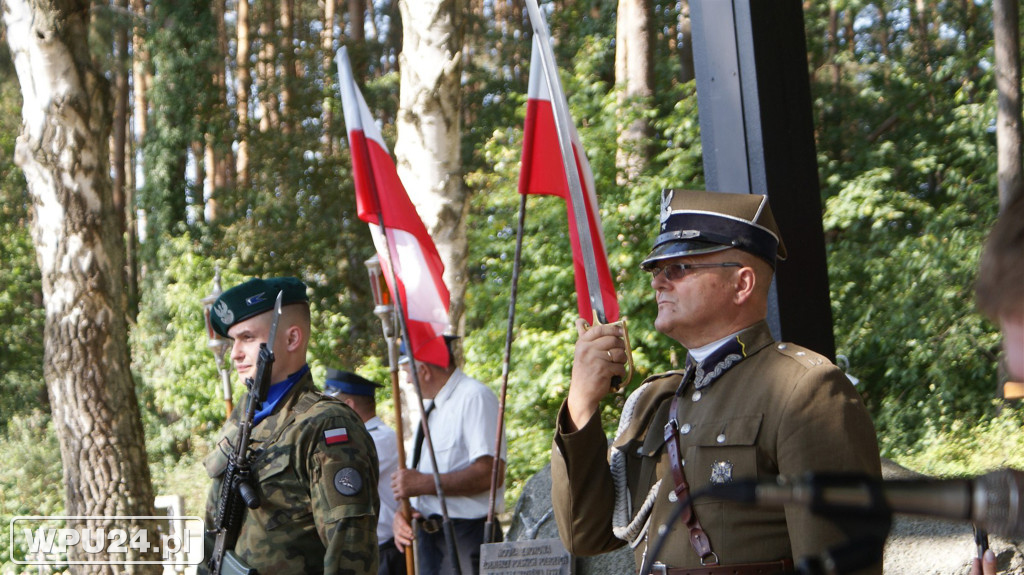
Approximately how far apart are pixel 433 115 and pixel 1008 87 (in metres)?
8.64

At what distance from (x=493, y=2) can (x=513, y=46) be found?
3958mm

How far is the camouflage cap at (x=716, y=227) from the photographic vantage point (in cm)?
267

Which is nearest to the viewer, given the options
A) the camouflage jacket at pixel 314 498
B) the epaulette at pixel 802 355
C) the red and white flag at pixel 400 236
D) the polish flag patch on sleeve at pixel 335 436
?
the epaulette at pixel 802 355

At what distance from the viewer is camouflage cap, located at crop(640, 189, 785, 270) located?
2668 millimetres

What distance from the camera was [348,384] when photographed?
654cm

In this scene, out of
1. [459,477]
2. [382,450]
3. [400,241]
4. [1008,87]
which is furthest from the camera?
[1008,87]

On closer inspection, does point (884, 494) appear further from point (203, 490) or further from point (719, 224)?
point (203, 490)

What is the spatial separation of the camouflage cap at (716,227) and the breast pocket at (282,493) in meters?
1.32

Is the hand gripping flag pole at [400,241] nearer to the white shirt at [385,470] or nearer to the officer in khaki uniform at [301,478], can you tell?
the white shirt at [385,470]

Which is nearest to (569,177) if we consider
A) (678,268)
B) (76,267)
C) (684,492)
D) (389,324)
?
(678,268)

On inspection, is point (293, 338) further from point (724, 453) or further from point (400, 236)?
point (724, 453)

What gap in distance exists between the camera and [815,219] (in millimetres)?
3623

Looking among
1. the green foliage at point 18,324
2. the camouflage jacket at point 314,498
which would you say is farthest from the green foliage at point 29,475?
the camouflage jacket at point 314,498

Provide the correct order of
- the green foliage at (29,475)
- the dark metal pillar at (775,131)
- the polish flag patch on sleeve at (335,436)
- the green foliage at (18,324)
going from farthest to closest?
the green foliage at (18,324)
the green foliage at (29,475)
the dark metal pillar at (775,131)
the polish flag patch on sleeve at (335,436)
